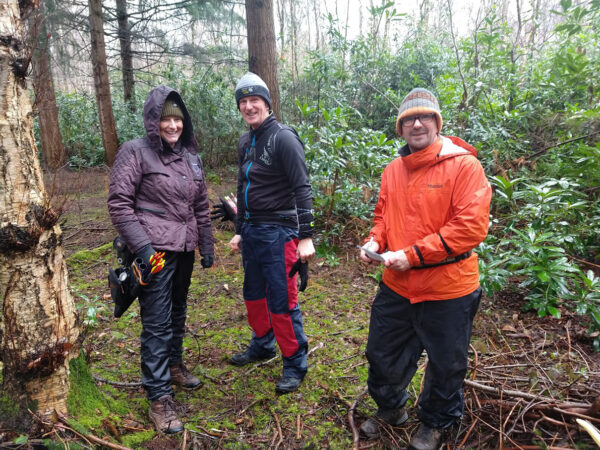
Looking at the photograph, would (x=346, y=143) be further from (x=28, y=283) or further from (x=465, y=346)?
(x=28, y=283)

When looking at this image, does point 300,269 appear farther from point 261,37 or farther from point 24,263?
point 261,37

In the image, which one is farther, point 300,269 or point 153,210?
point 300,269

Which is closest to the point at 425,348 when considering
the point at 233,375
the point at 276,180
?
the point at 276,180

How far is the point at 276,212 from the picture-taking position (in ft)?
9.39

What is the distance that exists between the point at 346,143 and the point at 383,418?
386cm

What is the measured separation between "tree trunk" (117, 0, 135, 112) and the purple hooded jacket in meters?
11.1

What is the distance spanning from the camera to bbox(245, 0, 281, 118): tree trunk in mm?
5520

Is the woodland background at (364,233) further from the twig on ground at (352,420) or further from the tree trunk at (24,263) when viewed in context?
the tree trunk at (24,263)

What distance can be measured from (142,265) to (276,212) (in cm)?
100

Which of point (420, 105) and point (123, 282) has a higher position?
point (420, 105)

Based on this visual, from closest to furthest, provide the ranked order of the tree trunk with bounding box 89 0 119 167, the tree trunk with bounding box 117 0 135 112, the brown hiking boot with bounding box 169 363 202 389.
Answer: the brown hiking boot with bounding box 169 363 202 389 → the tree trunk with bounding box 89 0 119 167 → the tree trunk with bounding box 117 0 135 112

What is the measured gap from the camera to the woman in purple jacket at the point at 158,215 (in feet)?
8.06

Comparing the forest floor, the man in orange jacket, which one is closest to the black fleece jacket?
the man in orange jacket

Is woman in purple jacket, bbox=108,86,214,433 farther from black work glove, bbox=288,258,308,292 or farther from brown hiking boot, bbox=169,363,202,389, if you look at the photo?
black work glove, bbox=288,258,308,292
